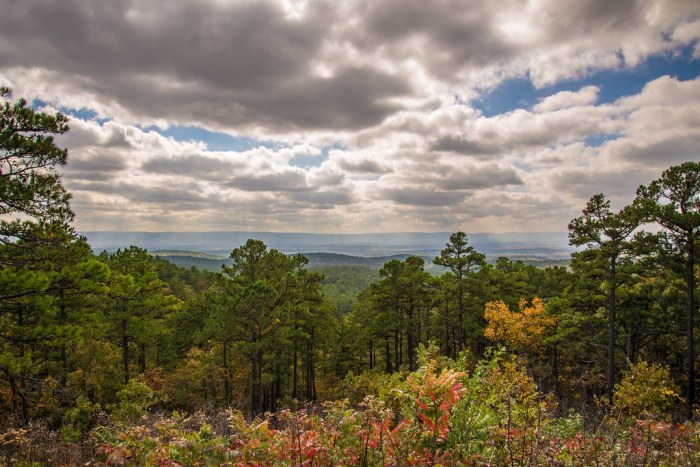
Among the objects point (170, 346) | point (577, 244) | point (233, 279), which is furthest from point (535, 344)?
point (170, 346)

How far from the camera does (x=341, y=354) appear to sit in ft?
130

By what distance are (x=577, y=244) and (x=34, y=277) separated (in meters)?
20.6

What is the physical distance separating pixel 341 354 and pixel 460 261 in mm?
18793

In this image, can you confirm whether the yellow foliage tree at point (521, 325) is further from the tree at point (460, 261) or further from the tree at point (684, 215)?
the tree at point (684, 215)

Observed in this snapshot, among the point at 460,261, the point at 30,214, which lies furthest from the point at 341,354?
the point at 30,214

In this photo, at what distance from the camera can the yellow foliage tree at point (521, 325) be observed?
24.3 meters

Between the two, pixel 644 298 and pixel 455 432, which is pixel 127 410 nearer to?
pixel 455 432

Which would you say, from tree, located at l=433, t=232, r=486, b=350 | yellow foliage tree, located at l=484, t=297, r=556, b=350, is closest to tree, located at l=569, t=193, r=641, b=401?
yellow foliage tree, located at l=484, t=297, r=556, b=350

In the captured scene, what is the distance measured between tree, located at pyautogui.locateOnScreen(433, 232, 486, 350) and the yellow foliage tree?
11.6 feet

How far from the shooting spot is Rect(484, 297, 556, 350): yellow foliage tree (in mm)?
24297

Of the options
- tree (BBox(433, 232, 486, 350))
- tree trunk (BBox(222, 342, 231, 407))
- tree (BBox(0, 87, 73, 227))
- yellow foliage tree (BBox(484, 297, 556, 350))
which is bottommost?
tree trunk (BBox(222, 342, 231, 407))

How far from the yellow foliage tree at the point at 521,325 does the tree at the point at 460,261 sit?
3537 mm

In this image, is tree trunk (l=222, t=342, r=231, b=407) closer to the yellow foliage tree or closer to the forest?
the forest

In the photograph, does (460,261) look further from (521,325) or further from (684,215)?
(684,215)
